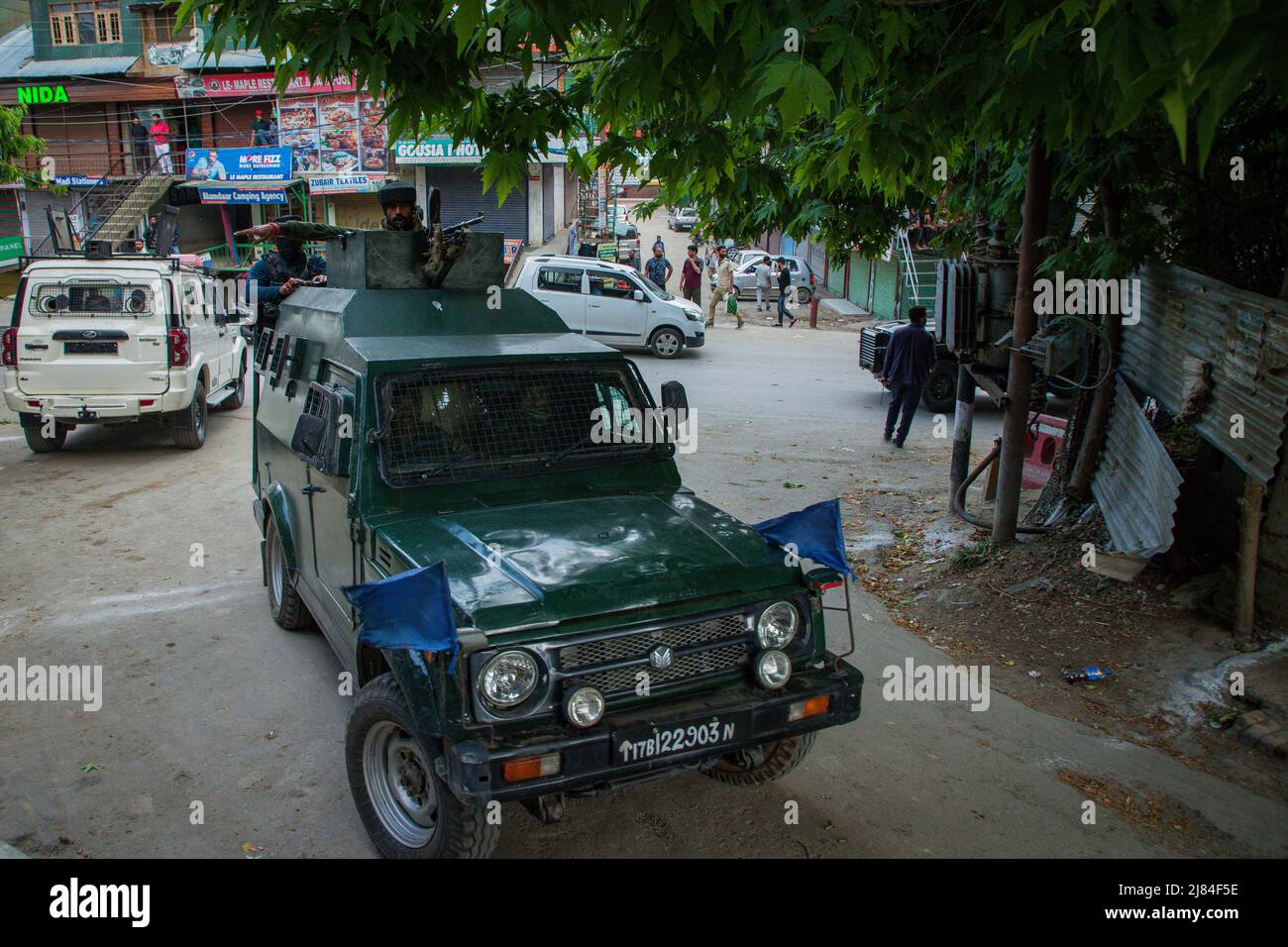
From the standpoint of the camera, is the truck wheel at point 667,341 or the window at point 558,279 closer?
the window at point 558,279

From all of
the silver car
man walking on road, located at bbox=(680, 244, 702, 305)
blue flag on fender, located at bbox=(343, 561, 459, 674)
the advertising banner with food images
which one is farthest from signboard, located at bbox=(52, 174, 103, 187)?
blue flag on fender, located at bbox=(343, 561, 459, 674)

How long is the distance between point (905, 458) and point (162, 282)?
870 centimetres

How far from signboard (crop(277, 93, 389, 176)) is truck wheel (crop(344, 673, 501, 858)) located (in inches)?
1051

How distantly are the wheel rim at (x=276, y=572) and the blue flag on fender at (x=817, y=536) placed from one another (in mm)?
3512

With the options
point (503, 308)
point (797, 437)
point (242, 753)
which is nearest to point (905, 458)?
point (797, 437)

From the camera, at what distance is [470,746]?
10.9ft

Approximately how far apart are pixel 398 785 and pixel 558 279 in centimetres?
1523

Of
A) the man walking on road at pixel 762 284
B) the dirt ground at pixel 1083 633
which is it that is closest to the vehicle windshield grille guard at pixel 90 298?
the dirt ground at pixel 1083 633

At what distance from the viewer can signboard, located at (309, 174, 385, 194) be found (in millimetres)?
27812

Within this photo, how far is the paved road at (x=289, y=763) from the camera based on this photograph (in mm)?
4152

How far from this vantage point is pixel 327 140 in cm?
2792

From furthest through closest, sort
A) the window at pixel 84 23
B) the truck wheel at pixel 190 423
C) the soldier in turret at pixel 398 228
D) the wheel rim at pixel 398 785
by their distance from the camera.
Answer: the window at pixel 84 23
the truck wheel at pixel 190 423
the soldier in turret at pixel 398 228
the wheel rim at pixel 398 785

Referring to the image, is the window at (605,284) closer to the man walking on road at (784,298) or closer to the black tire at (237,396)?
the man walking on road at (784,298)
